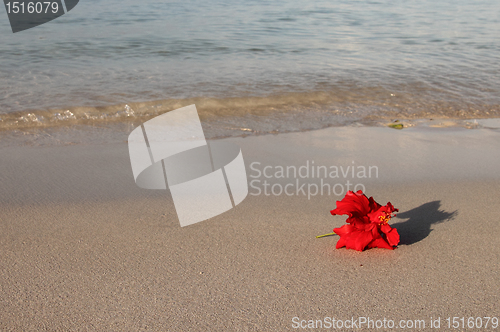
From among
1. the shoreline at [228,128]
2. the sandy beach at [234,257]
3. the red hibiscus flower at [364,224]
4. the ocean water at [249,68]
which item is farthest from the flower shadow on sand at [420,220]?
the ocean water at [249,68]

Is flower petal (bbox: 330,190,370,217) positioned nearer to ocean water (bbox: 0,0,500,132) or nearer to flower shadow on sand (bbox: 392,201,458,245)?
flower shadow on sand (bbox: 392,201,458,245)

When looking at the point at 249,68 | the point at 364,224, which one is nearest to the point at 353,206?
the point at 364,224

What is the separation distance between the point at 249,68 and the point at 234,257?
14.7 ft

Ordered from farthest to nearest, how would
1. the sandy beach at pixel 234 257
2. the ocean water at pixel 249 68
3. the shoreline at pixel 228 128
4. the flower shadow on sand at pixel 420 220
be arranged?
1. the ocean water at pixel 249 68
2. the shoreline at pixel 228 128
3. the flower shadow on sand at pixel 420 220
4. the sandy beach at pixel 234 257

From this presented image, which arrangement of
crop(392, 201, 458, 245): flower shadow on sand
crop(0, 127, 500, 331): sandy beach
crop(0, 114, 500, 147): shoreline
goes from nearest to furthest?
crop(0, 127, 500, 331): sandy beach → crop(392, 201, 458, 245): flower shadow on sand → crop(0, 114, 500, 147): shoreline

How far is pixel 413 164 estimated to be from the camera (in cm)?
276

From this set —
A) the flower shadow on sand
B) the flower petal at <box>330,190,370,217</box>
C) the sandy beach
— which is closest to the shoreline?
the sandy beach

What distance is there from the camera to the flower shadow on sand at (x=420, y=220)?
6.00 ft

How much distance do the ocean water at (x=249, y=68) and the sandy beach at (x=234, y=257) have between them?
1540mm

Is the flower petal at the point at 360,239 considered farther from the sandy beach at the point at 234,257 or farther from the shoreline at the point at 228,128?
the shoreline at the point at 228,128

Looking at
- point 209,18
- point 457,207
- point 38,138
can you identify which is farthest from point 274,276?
point 209,18

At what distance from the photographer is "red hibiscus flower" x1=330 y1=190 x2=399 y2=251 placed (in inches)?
63.9

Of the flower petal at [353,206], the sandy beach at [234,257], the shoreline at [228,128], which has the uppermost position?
the flower petal at [353,206]

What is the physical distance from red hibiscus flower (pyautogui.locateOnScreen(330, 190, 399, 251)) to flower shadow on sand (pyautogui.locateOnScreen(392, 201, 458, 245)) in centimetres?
17
